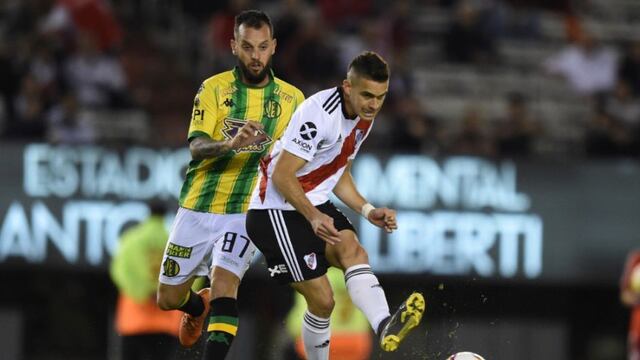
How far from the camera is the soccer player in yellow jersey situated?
376 inches

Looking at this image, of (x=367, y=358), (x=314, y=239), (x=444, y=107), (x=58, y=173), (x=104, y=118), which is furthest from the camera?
(x=444, y=107)

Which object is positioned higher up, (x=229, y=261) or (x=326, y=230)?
(x=326, y=230)

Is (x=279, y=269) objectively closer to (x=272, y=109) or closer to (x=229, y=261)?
(x=229, y=261)

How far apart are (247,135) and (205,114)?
0.76 meters

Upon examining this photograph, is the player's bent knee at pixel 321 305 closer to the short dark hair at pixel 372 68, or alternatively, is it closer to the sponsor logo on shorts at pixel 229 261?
the sponsor logo on shorts at pixel 229 261

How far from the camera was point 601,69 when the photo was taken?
17.9 m

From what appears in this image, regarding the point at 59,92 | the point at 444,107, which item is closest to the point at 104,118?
the point at 59,92

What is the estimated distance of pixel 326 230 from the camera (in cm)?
880

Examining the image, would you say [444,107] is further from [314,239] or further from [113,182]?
[314,239]

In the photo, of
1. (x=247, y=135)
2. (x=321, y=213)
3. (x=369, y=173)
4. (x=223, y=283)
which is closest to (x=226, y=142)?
(x=247, y=135)

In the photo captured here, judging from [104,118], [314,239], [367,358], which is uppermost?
[104,118]

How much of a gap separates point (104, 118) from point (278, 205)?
6960 mm

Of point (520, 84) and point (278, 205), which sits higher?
point (520, 84)

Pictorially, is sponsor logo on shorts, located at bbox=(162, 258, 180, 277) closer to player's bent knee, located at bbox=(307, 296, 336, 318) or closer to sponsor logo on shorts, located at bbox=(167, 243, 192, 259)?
sponsor logo on shorts, located at bbox=(167, 243, 192, 259)
